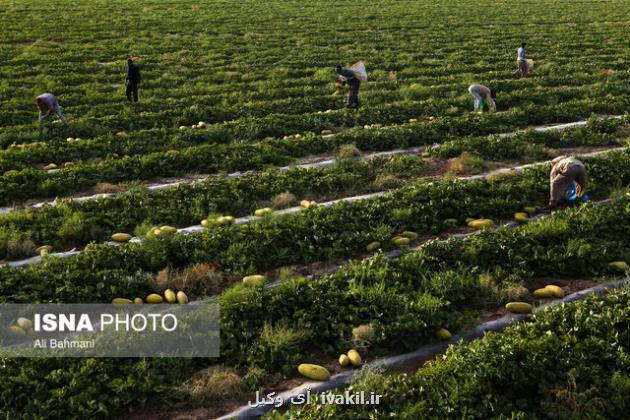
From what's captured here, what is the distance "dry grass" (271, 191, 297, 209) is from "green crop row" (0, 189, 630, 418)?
3.01 m

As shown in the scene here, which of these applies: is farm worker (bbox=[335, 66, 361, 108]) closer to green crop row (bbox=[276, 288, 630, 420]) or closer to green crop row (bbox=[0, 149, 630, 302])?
green crop row (bbox=[0, 149, 630, 302])

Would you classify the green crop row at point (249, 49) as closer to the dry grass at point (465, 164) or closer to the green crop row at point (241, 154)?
the green crop row at point (241, 154)

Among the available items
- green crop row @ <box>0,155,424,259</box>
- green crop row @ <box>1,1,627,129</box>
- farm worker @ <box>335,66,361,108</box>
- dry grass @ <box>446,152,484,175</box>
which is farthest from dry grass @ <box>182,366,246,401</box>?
farm worker @ <box>335,66,361,108</box>

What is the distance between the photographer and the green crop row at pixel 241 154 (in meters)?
12.0

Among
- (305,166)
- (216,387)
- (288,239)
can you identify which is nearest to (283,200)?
(288,239)

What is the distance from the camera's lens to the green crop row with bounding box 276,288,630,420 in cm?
577

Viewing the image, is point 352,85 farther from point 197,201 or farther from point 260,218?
point 260,218

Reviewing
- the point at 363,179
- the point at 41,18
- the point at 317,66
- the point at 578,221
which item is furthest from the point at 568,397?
the point at 41,18

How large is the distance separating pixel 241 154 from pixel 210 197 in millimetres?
2977

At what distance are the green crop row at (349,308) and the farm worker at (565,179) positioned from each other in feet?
2.39

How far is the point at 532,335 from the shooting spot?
6770 millimetres

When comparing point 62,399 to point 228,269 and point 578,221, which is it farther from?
point 578,221

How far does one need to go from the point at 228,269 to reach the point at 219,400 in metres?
2.62

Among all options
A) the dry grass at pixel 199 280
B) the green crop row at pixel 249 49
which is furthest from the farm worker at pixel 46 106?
the dry grass at pixel 199 280
